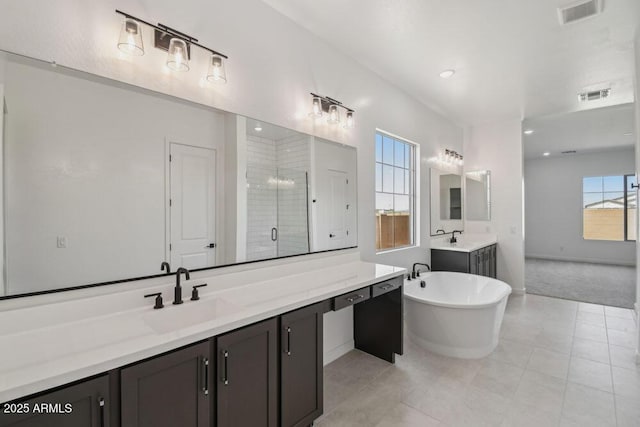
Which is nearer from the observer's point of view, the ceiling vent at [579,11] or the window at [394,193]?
the ceiling vent at [579,11]

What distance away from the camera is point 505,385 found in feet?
7.68

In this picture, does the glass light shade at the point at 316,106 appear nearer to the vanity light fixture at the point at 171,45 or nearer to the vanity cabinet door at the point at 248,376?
the vanity light fixture at the point at 171,45

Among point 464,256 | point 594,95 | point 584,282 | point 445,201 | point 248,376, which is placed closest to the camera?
point 248,376

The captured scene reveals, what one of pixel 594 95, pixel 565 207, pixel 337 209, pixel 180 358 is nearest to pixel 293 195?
→ pixel 337 209

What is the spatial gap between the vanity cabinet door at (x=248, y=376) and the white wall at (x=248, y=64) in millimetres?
1285

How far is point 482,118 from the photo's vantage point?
487 cm

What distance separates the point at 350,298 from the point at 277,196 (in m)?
0.93

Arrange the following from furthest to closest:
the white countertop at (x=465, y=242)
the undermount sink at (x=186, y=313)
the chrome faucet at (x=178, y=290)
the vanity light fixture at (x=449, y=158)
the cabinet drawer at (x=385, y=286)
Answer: the vanity light fixture at (x=449, y=158) → the white countertop at (x=465, y=242) → the cabinet drawer at (x=385, y=286) → the chrome faucet at (x=178, y=290) → the undermount sink at (x=186, y=313)

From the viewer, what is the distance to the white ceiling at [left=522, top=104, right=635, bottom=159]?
472 cm

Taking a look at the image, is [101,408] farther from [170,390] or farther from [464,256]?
[464,256]

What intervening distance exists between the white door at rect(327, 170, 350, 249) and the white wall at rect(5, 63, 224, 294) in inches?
53.7

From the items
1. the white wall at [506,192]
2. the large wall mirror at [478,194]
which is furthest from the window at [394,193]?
the white wall at [506,192]

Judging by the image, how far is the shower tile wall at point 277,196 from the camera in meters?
2.12

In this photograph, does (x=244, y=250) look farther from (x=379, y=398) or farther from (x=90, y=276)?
(x=379, y=398)
